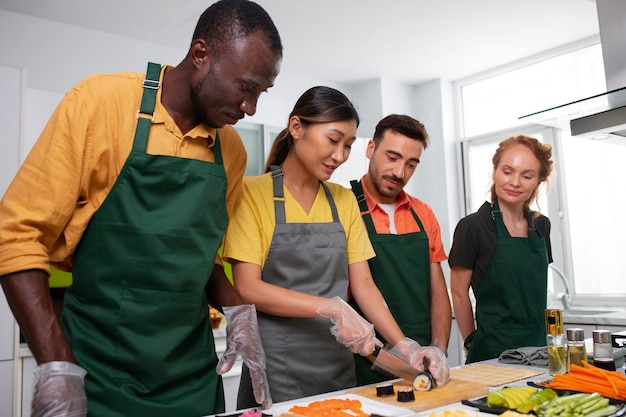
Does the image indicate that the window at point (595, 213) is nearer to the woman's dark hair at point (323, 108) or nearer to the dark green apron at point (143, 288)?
the woman's dark hair at point (323, 108)

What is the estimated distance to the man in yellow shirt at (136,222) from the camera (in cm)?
107

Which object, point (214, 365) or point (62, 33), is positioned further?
point (62, 33)

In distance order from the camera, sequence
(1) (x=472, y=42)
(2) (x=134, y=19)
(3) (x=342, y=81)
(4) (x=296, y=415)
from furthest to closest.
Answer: (3) (x=342, y=81)
(1) (x=472, y=42)
(2) (x=134, y=19)
(4) (x=296, y=415)

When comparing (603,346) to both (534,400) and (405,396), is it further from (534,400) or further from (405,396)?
(405,396)

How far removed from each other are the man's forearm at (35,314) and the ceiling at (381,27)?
9.05 ft

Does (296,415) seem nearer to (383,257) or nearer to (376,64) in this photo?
(383,257)

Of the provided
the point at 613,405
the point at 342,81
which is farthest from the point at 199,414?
the point at 342,81

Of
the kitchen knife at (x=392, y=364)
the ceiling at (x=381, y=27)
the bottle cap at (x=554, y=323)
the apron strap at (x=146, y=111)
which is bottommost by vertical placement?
the kitchen knife at (x=392, y=364)

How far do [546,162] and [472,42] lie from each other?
2.29 meters

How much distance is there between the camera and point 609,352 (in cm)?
146

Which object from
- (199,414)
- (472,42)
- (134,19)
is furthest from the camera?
(472,42)

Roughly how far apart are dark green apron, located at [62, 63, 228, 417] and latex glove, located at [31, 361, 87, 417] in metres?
0.11

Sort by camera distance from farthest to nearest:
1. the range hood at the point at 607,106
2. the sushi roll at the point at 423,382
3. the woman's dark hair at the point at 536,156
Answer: the woman's dark hair at the point at 536,156 → the range hood at the point at 607,106 → the sushi roll at the point at 423,382

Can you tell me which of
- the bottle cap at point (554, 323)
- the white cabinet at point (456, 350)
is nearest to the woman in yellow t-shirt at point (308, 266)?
the bottle cap at point (554, 323)
